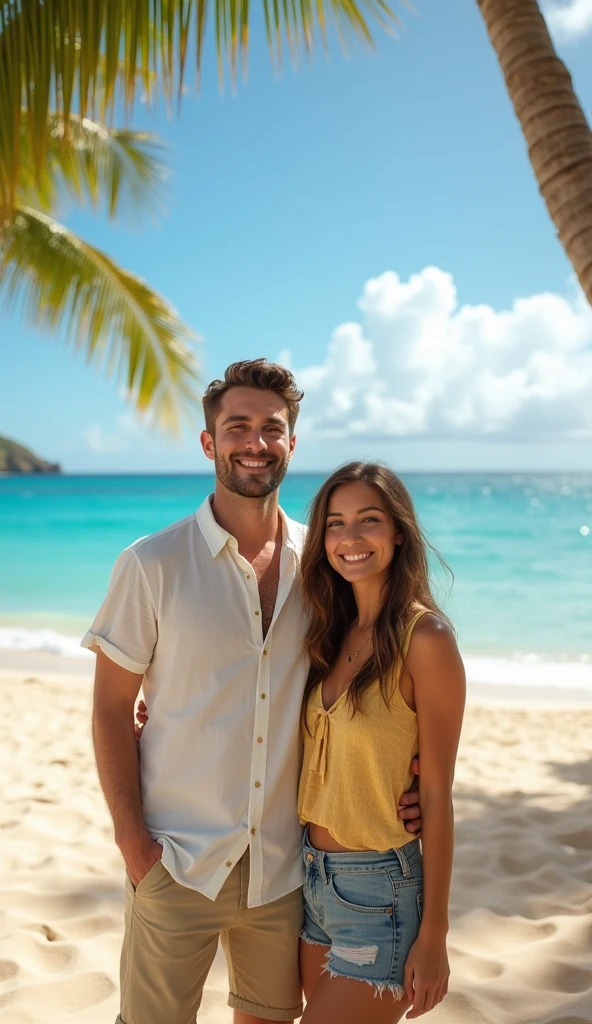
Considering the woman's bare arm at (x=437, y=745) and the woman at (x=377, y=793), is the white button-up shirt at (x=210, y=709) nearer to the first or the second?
the woman at (x=377, y=793)

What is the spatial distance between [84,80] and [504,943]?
4.28 meters

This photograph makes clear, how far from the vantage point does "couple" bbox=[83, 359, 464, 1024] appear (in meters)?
2.46

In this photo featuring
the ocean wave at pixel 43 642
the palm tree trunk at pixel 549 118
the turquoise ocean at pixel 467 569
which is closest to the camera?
the palm tree trunk at pixel 549 118

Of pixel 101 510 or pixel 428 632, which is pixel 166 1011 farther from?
pixel 101 510

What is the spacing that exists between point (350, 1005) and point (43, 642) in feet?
42.4

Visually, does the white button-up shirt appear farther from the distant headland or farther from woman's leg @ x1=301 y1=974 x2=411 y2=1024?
the distant headland

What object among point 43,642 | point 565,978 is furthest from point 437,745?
point 43,642

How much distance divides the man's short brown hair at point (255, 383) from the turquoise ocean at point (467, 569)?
48cm

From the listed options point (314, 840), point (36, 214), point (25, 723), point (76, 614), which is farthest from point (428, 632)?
point (76, 614)

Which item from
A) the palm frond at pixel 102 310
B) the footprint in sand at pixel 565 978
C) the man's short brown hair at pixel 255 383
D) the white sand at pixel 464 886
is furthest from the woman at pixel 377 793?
the palm frond at pixel 102 310

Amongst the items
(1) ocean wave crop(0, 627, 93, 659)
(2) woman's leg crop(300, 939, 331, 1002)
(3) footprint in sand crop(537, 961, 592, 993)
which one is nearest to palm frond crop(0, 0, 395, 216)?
(2) woman's leg crop(300, 939, 331, 1002)

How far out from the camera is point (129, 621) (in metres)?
2.69

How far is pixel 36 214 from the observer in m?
10.0

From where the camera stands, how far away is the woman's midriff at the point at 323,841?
2531mm
